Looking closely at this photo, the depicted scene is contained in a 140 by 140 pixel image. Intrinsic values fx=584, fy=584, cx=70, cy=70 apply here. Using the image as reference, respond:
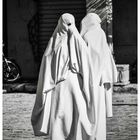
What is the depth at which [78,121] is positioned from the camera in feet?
25.0

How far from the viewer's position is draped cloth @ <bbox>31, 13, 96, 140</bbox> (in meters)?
7.66

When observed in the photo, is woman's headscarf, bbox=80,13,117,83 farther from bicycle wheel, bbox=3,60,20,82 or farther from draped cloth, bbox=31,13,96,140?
bicycle wheel, bbox=3,60,20,82

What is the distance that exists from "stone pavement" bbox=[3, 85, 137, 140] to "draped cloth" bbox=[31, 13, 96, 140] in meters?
1.73

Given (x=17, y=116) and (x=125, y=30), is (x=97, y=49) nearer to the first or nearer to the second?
(x=17, y=116)

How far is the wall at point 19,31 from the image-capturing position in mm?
19875

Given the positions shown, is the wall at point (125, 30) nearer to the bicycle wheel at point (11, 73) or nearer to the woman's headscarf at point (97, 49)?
the bicycle wheel at point (11, 73)

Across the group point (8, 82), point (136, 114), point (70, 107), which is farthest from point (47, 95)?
point (8, 82)

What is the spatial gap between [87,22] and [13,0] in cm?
1217

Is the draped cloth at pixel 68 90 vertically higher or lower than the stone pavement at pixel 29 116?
higher

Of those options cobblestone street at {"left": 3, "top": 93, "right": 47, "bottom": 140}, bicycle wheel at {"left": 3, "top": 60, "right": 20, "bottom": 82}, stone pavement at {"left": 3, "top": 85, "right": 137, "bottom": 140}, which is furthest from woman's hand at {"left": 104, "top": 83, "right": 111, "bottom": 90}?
bicycle wheel at {"left": 3, "top": 60, "right": 20, "bottom": 82}

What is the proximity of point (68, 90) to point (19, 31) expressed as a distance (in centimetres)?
1247

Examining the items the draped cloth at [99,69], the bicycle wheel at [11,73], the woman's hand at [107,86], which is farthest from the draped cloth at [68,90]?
the bicycle wheel at [11,73]

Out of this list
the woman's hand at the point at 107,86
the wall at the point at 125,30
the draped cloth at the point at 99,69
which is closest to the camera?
the draped cloth at the point at 99,69

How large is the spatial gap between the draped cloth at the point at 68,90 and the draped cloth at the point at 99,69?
0.42ft
